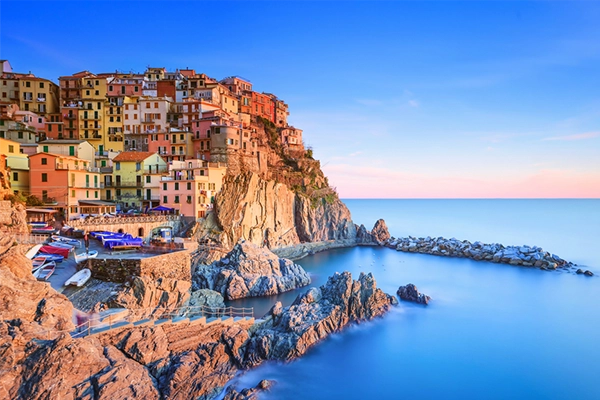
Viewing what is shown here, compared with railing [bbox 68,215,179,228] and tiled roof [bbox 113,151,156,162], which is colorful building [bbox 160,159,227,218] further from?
tiled roof [bbox 113,151,156,162]

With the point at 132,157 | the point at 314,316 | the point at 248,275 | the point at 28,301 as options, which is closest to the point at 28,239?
the point at 28,301

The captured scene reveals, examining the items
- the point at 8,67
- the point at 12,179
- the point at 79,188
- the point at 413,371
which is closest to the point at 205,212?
the point at 79,188

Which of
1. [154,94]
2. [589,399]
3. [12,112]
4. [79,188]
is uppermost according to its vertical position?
[154,94]

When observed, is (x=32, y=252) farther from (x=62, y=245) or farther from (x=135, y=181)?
(x=135, y=181)

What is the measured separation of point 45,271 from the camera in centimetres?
2030

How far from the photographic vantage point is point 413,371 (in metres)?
20.4

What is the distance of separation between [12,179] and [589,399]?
140ft

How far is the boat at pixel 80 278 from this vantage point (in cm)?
2039

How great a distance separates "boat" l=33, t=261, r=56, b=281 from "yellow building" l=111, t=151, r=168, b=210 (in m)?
20.7

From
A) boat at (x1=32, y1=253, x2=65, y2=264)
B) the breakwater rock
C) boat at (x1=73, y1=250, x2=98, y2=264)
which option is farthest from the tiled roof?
the breakwater rock

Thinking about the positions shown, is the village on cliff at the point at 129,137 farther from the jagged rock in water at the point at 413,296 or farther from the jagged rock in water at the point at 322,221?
the jagged rock in water at the point at 413,296

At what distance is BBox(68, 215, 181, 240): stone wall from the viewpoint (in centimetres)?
3088

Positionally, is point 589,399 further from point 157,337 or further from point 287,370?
point 157,337

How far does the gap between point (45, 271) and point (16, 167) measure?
1917 centimetres
